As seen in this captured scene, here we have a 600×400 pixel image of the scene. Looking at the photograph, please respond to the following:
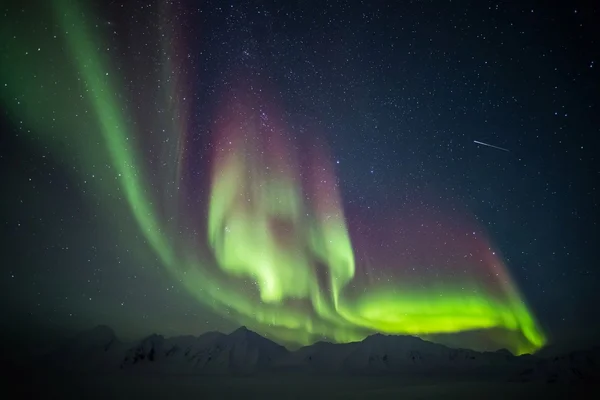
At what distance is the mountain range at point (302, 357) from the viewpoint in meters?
113

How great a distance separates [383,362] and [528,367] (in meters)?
45.6

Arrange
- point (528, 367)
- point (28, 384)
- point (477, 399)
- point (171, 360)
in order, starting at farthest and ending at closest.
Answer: point (171, 360) < point (528, 367) < point (477, 399) < point (28, 384)

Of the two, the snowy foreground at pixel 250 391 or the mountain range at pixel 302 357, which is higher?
the mountain range at pixel 302 357

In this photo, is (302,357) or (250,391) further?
(302,357)

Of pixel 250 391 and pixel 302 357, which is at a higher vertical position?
pixel 302 357

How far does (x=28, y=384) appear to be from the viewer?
80.0ft

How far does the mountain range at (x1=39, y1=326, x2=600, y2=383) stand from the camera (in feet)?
370

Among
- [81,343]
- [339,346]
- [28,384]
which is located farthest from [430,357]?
[28,384]

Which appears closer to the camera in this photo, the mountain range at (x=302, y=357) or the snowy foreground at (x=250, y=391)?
the snowy foreground at (x=250, y=391)

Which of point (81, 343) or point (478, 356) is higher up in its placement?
point (478, 356)

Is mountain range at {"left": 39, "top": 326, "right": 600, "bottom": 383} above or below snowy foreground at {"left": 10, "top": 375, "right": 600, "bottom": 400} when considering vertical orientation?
above

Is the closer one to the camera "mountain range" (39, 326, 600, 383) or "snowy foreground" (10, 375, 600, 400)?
"snowy foreground" (10, 375, 600, 400)

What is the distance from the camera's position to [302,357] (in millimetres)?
140500

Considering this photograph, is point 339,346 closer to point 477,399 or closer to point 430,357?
point 430,357
